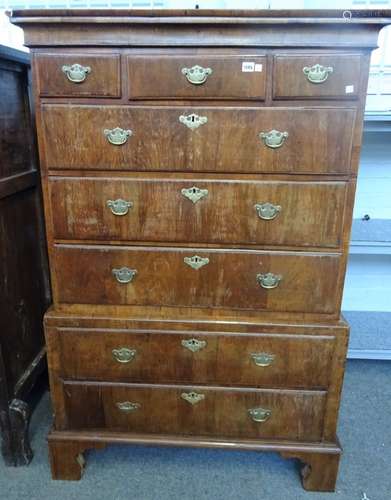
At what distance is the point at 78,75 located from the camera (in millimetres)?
1149

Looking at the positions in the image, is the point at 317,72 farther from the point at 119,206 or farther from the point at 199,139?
the point at 119,206

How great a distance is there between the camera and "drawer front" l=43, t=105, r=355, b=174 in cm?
117

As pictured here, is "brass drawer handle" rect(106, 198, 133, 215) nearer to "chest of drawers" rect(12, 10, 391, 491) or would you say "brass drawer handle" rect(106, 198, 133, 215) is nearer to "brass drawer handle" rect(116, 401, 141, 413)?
"chest of drawers" rect(12, 10, 391, 491)

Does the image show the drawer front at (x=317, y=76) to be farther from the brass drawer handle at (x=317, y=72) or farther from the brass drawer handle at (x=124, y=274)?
the brass drawer handle at (x=124, y=274)

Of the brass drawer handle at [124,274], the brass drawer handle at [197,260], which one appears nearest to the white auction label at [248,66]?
the brass drawer handle at [197,260]

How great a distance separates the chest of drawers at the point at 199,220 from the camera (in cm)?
113

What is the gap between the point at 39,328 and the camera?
179 cm

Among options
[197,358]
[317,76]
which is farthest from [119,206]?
[317,76]

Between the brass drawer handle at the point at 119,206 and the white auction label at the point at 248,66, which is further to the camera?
the brass drawer handle at the point at 119,206

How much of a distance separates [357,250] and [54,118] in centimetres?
135

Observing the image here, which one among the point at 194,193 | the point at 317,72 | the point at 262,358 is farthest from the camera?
the point at 262,358

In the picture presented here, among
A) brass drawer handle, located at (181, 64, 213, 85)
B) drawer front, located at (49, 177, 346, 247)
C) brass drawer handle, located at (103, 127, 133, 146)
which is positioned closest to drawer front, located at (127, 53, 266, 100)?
brass drawer handle, located at (181, 64, 213, 85)

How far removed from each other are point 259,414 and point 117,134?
1.00m

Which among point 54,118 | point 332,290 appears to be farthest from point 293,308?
point 54,118
